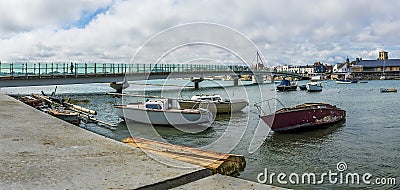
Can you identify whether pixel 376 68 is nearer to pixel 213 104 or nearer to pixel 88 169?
pixel 213 104

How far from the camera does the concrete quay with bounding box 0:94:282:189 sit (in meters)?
4.82

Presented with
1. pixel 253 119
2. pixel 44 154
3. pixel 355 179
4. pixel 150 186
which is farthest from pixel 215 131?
pixel 150 186

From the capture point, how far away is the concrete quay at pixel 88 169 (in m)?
4.82

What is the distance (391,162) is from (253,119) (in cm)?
1349

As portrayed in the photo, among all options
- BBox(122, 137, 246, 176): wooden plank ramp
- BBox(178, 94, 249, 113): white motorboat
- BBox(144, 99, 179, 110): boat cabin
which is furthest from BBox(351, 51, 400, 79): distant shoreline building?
BBox(122, 137, 246, 176): wooden plank ramp

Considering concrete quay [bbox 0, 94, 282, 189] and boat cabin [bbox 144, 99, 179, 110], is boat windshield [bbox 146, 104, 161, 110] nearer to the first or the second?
boat cabin [bbox 144, 99, 179, 110]

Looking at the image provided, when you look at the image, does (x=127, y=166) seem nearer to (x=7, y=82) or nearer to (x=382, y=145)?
(x=382, y=145)

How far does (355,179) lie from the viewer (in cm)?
1216

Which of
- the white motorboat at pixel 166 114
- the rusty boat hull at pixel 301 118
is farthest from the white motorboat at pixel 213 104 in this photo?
the rusty boat hull at pixel 301 118

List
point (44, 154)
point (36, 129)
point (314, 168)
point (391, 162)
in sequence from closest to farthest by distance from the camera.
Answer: point (44, 154), point (36, 129), point (314, 168), point (391, 162)

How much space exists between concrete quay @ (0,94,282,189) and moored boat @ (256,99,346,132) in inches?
566

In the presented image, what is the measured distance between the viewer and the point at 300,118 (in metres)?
21.9

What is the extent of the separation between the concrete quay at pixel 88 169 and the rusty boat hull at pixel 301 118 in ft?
47.2

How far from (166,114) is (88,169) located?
16671 millimetres
